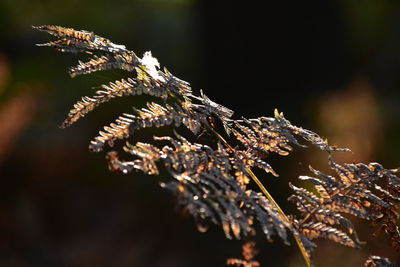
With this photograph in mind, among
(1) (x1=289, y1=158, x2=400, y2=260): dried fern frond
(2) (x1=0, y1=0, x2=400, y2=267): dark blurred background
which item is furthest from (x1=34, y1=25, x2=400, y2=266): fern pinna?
(2) (x1=0, y1=0, x2=400, y2=267): dark blurred background

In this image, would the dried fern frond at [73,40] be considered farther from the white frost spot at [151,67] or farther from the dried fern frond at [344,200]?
the dried fern frond at [344,200]

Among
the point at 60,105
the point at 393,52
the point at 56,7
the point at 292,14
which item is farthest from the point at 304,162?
the point at 56,7

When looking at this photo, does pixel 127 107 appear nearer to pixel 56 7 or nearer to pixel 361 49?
pixel 361 49

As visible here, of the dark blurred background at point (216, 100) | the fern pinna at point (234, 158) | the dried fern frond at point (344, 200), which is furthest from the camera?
the dark blurred background at point (216, 100)

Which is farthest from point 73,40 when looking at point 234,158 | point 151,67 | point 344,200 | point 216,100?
point 216,100

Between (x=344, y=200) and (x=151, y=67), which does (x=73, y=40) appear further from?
(x=344, y=200)

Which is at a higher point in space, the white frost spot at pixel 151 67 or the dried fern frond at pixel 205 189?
the white frost spot at pixel 151 67

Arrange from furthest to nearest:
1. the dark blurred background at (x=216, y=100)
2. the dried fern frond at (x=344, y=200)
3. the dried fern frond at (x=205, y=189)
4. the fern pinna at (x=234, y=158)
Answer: the dark blurred background at (x=216, y=100) → the dried fern frond at (x=344, y=200) → the fern pinna at (x=234, y=158) → the dried fern frond at (x=205, y=189)

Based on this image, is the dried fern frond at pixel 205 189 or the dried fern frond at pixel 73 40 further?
the dried fern frond at pixel 73 40

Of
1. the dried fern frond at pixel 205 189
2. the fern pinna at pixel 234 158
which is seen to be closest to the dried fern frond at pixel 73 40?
the fern pinna at pixel 234 158
